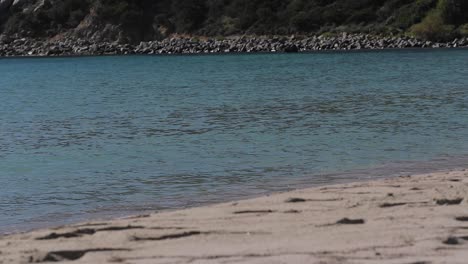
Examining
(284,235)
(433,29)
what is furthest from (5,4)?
(284,235)

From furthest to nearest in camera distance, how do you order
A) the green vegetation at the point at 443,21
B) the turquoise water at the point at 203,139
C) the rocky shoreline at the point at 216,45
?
1. the green vegetation at the point at 443,21
2. the rocky shoreline at the point at 216,45
3. the turquoise water at the point at 203,139

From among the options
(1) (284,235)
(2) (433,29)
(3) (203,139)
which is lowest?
(2) (433,29)

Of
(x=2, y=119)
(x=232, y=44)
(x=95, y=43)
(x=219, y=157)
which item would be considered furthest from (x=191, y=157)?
(x=95, y=43)

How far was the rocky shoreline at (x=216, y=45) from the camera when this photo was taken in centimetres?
6538

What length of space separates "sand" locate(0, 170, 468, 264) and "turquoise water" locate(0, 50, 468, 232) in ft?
5.49

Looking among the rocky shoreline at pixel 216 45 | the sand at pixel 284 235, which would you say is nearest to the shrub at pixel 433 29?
the rocky shoreline at pixel 216 45

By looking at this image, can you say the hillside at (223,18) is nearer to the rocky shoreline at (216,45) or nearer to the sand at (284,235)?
the rocky shoreline at (216,45)

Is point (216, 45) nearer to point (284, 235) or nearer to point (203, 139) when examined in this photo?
point (203, 139)

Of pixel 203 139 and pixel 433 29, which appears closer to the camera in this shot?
pixel 203 139

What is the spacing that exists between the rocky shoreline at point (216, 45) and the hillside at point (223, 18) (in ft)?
6.28

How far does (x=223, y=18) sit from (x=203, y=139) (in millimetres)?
69816

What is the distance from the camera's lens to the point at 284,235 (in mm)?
6449

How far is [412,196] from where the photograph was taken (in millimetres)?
8148

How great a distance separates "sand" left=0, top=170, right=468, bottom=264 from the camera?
5805mm
